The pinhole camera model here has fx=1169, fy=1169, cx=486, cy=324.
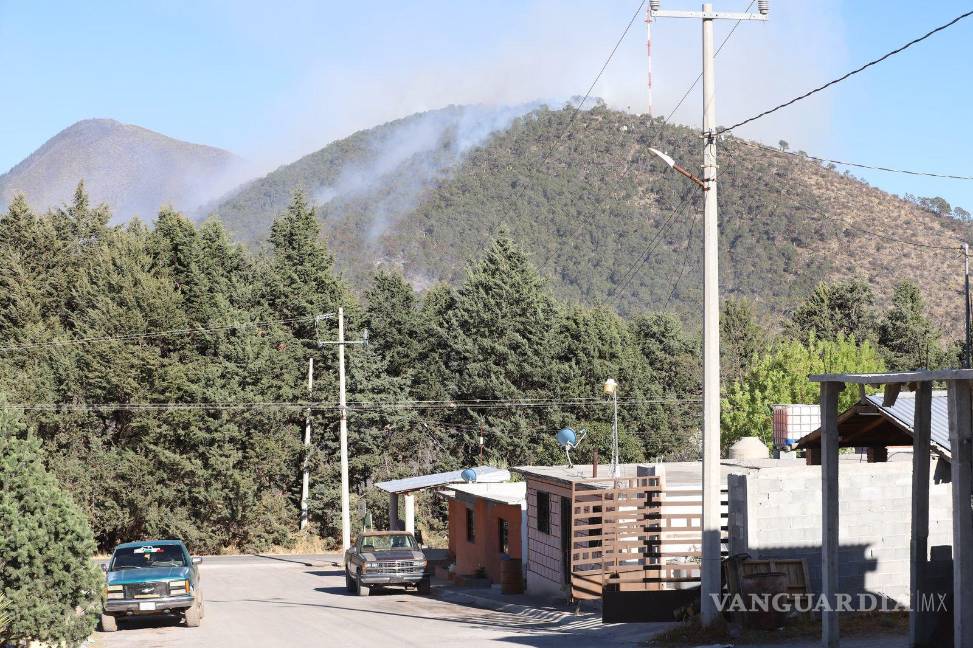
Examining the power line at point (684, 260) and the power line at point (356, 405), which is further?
the power line at point (684, 260)

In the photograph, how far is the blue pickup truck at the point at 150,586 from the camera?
76.7 ft

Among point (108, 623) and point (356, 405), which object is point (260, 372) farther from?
point (108, 623)

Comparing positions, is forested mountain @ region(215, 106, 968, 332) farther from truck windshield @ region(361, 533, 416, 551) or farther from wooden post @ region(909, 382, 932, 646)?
wooden post @ region(909, 382, 932, 646)

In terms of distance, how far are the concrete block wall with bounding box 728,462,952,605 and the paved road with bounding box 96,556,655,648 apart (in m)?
2.65

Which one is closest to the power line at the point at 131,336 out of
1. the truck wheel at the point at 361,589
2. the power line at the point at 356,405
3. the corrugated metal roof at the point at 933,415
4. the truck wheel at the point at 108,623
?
the power line at the point at 356,405

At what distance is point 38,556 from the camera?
17.2 m

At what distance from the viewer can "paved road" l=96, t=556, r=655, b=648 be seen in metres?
20.3

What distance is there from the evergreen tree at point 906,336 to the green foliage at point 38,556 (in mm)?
65197

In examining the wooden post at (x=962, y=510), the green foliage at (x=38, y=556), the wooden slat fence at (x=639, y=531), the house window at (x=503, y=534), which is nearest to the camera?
the wooden post at (x=962, y=510)

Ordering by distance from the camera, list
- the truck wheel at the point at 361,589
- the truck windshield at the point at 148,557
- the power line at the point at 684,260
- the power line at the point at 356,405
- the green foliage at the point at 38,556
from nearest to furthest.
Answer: the green foliage at the point at 38,556 < the truck windshield at the point at 148,557 < the truck wheel at the point at 361,589 < the power line at the point at 356,405 < the power line at the point at 684,260

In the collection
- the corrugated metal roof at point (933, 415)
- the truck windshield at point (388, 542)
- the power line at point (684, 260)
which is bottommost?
the truck windshield at point (388, 542)

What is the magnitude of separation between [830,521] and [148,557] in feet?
48.3

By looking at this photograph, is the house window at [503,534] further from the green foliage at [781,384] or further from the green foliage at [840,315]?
the green foliage at [840,315]

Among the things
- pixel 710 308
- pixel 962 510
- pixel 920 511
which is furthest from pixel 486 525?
pixel 962 510
